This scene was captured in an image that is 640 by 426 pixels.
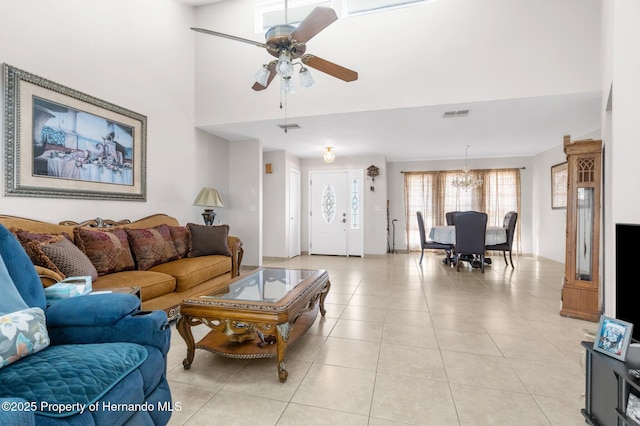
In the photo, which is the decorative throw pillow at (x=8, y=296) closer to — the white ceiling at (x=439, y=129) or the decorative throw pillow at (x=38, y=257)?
the decorative throw pillow at (x=38, y=257)

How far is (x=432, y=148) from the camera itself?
613 cm

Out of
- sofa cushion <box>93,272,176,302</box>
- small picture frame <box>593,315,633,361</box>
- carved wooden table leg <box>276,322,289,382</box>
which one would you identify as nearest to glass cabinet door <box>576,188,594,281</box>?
small picture frame <box>593,315,633,361</box>

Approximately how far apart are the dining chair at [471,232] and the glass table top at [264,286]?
131 inches

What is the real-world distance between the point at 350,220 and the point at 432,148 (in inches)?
95.8

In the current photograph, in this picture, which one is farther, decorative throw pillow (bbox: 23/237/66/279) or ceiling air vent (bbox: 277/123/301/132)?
ceiling air vent (bbox: 277/123/301/132)

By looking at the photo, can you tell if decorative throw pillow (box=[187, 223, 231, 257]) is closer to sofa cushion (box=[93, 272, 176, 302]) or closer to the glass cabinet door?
sofa cushion (box=[93, 272, 176, 302])

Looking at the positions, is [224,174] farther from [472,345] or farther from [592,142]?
[592,142]

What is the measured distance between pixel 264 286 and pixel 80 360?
135 centimetres

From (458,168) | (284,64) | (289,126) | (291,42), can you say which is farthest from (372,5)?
(458,168)

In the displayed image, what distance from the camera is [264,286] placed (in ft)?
7.67

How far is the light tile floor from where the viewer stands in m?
1.50

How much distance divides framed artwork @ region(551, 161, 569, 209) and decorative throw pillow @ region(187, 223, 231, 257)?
6316 millimetres

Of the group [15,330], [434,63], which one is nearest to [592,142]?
[434,63]

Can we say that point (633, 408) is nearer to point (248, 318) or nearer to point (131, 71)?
point (248, 318)
